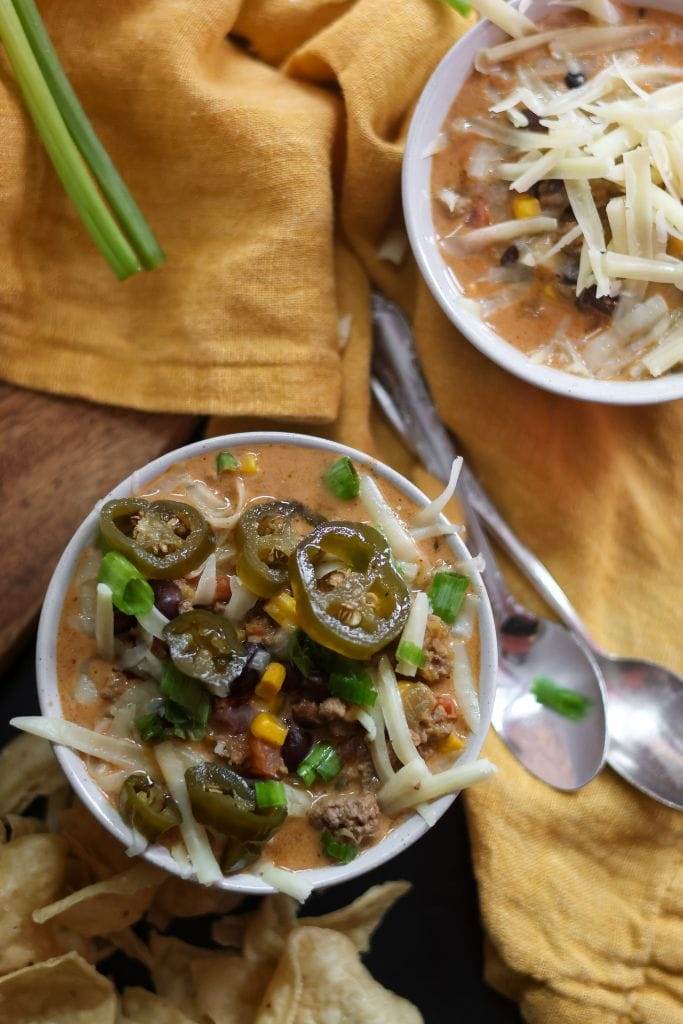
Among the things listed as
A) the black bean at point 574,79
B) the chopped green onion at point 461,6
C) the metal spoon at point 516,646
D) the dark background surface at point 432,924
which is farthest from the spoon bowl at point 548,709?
the chopped green onion at point 461,6

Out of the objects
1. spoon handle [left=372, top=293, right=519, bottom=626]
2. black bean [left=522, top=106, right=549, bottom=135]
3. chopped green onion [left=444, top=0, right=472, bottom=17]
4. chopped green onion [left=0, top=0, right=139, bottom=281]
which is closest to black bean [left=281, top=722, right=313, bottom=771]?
Answer: spoon handle [left=372, top=293, right=519, bottom=626]

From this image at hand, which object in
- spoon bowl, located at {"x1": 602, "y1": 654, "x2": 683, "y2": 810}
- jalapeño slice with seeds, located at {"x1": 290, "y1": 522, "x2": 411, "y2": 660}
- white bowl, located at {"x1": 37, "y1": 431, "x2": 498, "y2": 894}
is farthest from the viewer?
spoon bowl, located at {"x1": 602, "y1": 654, "x2": 683, "y2": 810}

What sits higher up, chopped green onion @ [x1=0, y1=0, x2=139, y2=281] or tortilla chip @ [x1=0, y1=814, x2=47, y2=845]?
chopped green onion @ [x1=0, y1=0, x2=139, y2=281]

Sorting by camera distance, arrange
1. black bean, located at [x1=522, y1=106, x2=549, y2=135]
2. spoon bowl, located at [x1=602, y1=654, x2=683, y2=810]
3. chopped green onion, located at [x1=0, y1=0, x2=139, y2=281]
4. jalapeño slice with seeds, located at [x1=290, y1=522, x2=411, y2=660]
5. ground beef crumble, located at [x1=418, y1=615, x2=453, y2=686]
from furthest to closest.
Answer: spoon bowl, located at [x1=602, y1=654, x2=683, y2=810] < black bean, located at [x1=522, y1=106, x2=549, y2=135] < chopped green onion, located at [x1=0, y1=0, x2=139, y2=281] < ground beef crumble, located at [x1=418, y1=615, x2=453, y2=686] < jalapeño slice with seeds, located at [x1=290, y1=522, x2=411, y2=660]

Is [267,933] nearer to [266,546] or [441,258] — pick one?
[266,546]

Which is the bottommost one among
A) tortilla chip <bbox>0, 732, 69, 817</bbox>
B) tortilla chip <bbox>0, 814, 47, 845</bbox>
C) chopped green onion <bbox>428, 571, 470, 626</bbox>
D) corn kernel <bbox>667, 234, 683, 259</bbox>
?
tortilla chip <bbox>0, 814, 47, 845</bbox>

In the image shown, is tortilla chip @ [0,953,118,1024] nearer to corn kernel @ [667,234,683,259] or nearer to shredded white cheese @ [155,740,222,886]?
shredded white cheese @ [155,740,222,886]
